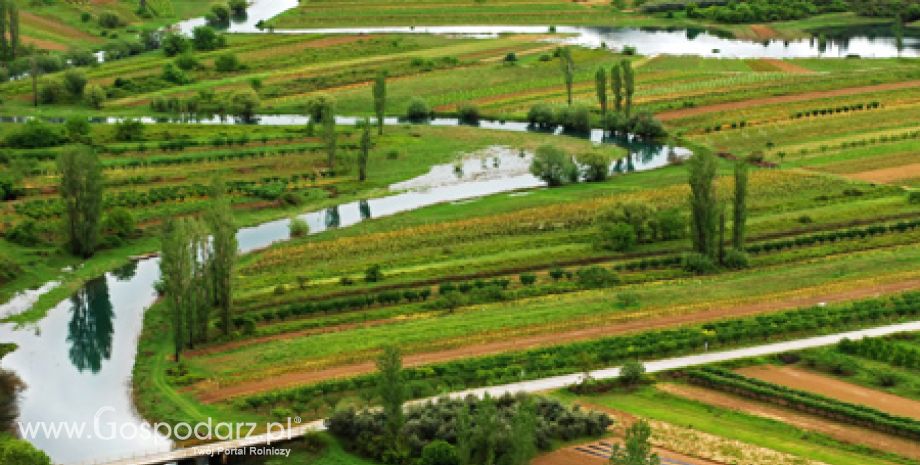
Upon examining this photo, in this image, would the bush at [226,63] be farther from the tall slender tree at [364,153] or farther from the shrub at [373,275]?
the shrub at [373,275]

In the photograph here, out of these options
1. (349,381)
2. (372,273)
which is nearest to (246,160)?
(372,273)

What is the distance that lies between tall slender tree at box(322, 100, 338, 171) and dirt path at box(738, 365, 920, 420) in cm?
4030

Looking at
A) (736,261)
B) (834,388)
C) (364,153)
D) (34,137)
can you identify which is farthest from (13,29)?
(834,388)

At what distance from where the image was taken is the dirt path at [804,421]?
47.9 metres

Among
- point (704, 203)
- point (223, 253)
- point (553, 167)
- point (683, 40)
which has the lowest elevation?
point (553, 167)

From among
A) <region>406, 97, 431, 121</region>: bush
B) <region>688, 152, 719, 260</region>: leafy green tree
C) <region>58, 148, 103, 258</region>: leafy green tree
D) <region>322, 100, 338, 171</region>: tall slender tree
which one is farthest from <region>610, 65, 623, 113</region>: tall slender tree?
<region>58, 148, 103, 258</region>: leafy green tree

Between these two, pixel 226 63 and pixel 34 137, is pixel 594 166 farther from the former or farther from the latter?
pixel 226 63

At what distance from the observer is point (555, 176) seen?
85375 millimetres

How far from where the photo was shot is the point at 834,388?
2074 inches

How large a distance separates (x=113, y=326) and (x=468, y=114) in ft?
157

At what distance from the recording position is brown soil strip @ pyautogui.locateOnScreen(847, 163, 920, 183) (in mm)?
84500

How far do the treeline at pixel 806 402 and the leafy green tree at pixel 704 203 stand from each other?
14.9 metres

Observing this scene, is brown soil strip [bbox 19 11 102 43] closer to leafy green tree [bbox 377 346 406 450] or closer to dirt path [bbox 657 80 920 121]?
dirt path [bbox 657 80 920 121]

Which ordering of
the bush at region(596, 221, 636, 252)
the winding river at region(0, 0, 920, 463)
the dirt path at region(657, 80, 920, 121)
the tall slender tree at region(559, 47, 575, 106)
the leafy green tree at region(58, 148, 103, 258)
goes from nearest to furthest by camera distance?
the winding river at region(0, 0, 920, 463)
the leafy green tree at region(58, 148, 103, 258)
the bush at region(596, 221, 636, 252)
the dirt path at region(657, 80, 920, 121)
the tall slender tree at region(559, 47, 575, 106)
